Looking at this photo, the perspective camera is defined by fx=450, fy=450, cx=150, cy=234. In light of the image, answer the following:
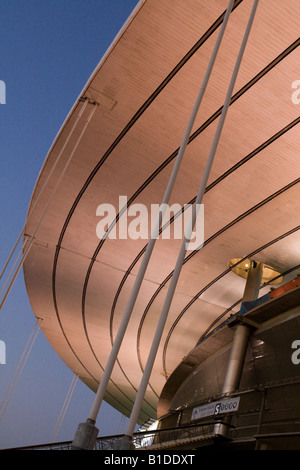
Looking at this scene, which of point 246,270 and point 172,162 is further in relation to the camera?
point 246,270

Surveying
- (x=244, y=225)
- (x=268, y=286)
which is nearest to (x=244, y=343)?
(x=244, y=225)

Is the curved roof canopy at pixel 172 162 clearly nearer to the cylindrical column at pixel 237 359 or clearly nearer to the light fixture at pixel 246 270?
the light fixture at pixel 246 270

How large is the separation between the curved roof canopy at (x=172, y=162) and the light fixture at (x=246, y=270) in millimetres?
351

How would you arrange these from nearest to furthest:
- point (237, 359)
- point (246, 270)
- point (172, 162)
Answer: point (237, 359)
point (172, 162)
point (246, 270)

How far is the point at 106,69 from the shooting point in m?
12.0

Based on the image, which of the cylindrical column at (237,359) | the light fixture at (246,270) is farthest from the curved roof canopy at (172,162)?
the cylindrical column at (237,359)

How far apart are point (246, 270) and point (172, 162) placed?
6.49m

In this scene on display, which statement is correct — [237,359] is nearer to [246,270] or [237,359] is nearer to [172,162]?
[246,270]

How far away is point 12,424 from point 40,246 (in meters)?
74.3

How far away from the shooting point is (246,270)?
18656 millimetres

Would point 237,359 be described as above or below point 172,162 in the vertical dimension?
below

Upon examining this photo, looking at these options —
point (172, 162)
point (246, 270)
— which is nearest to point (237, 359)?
point (246, 270)

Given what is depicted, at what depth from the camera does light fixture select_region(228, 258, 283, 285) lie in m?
18.3

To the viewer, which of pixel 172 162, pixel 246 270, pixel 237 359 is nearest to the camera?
pixel 237 359
